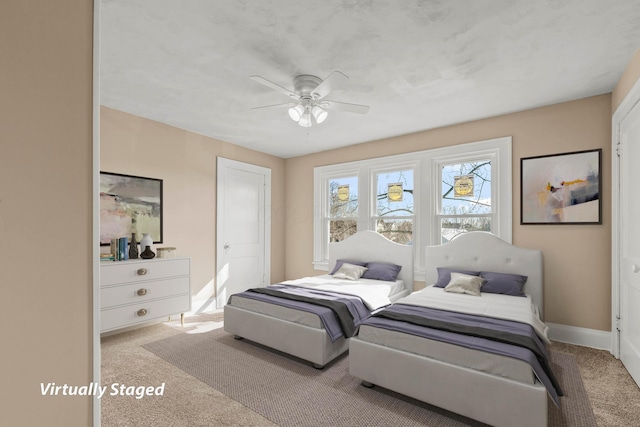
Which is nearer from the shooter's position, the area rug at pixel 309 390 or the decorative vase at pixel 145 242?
the area rug at pixel 309 390

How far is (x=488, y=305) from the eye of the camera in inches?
113

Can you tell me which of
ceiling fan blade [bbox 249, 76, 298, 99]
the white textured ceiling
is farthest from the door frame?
ceiling fan blade [bbox 249, 76, 298, 99]

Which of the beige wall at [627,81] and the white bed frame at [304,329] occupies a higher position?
the beige wall at [627,81]

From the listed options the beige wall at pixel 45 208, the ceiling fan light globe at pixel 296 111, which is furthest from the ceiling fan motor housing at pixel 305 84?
the beige wall at pixel 45 208

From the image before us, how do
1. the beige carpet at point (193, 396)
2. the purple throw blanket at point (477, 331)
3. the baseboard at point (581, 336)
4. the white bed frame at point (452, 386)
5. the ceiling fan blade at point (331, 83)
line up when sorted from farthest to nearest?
the baseboard at point (581, 336) < the ceiling fan blade at point (331, 83) < the beige carpet at point (193, 396) < the purple throw blanket at point (477, 331) < the white bed frame at point (452, 386)

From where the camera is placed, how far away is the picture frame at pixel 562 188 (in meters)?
3.24

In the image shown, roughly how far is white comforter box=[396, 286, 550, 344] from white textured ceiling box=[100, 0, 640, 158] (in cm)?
208

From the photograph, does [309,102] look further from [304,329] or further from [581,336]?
[581,336]

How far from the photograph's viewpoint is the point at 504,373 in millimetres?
1899

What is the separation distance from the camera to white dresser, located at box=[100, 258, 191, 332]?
321cm

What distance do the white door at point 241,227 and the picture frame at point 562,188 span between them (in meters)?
3.92

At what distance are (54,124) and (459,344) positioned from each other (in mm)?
2383

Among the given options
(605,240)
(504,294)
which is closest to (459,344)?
(504,294)

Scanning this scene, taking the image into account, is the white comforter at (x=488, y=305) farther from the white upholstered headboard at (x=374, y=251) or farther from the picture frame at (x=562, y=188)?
the picture frame at (x=562, y=188)
